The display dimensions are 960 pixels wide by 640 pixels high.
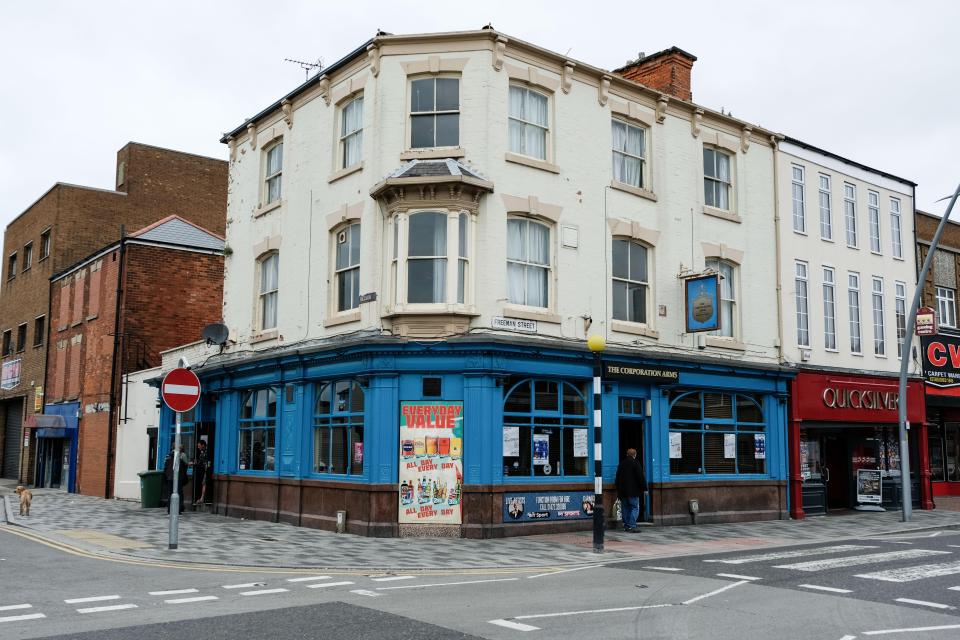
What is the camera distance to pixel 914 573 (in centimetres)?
1181

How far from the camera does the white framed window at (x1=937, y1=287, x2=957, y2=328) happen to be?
29.1 metres

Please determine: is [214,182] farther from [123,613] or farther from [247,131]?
[123,613]

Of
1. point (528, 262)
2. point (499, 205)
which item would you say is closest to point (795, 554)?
point (528, 262)

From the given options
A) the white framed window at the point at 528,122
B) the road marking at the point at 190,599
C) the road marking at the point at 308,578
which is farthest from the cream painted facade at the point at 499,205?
the road marking at the point at 190,599

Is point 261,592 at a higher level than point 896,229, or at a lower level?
lower

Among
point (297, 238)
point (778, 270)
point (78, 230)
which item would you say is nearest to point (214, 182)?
point (78, 230)

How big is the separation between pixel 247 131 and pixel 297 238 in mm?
4336

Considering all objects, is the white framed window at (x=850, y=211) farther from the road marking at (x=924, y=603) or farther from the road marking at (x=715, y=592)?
the road marking at (x=924, y=603)

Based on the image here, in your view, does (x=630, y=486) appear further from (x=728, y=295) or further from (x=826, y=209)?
(x=826, y=209)

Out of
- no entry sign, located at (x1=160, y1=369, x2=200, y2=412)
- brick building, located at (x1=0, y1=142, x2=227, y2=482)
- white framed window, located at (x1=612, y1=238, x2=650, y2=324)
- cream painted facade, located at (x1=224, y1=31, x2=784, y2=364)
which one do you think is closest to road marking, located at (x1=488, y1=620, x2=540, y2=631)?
no entry sign, located at (x1=160, y1=369, x2=200, y2=412)

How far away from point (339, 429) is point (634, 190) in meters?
8.64

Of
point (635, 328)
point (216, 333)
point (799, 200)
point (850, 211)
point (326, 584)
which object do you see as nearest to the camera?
point (326, 584)

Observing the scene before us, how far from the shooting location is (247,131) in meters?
23.0

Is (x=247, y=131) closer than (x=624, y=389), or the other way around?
(x=624, y=389)
